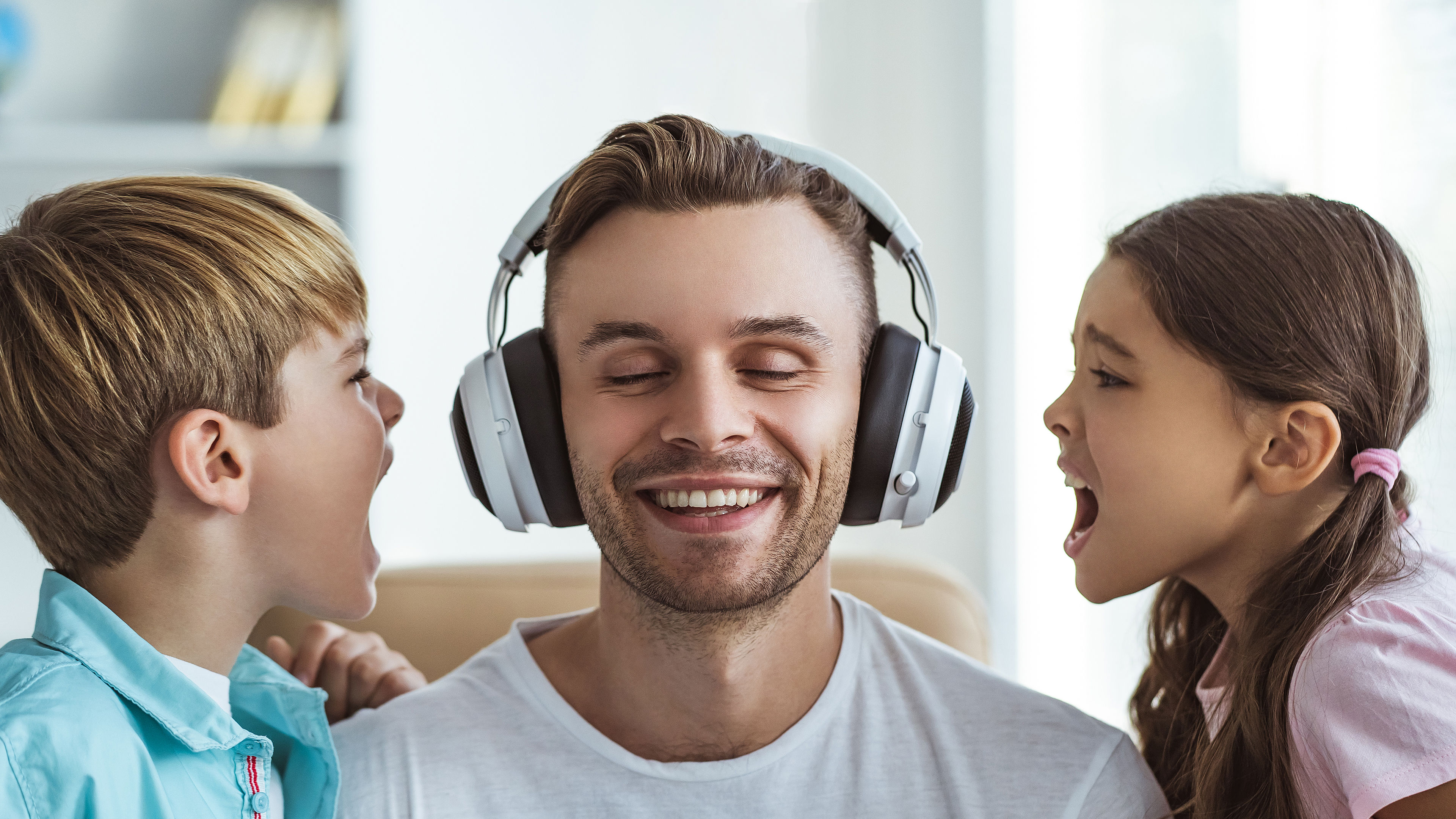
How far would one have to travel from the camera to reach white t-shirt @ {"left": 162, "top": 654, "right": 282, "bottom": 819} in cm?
103

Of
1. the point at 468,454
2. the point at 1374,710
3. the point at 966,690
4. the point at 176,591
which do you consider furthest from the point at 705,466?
the point at 1374,710

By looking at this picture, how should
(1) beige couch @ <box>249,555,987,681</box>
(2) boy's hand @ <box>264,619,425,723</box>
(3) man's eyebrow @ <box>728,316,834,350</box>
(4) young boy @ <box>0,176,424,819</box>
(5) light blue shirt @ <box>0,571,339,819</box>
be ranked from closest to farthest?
(5) light blue shirt @ <box>0,571,339,819</box> < (4) young boy @ <box>0,176,424,819</box> < (3) man's eyebrow @ <box>728,316,834,350</box> < (2) boy's hand @ <box>264,619,425,723</box> < (1) beige couch @ <box>249,555,987,681</box>

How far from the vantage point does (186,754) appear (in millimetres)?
967

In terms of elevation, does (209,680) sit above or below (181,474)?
below

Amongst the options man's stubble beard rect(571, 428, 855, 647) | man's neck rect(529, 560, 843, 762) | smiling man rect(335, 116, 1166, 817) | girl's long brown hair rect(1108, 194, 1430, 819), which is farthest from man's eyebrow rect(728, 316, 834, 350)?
girl's long brown hair rect(1108, 194, 1430, 819)

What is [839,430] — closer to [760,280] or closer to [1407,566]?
[760,280]

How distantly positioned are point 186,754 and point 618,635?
0.41 meters

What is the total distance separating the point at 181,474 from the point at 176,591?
114mm

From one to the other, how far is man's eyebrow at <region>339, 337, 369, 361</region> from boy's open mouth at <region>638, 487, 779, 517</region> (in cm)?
34

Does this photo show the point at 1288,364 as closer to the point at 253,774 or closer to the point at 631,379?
the point at 631,379

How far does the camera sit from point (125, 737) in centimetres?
90

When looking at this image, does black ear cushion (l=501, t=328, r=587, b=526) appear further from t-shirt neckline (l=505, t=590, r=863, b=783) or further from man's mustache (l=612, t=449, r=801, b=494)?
t-shirt neckline (l=505, t=590, r=863, b=783)

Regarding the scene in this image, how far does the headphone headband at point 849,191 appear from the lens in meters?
Result: 1.15

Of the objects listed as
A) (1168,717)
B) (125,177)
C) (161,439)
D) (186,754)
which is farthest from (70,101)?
(1168,717)
